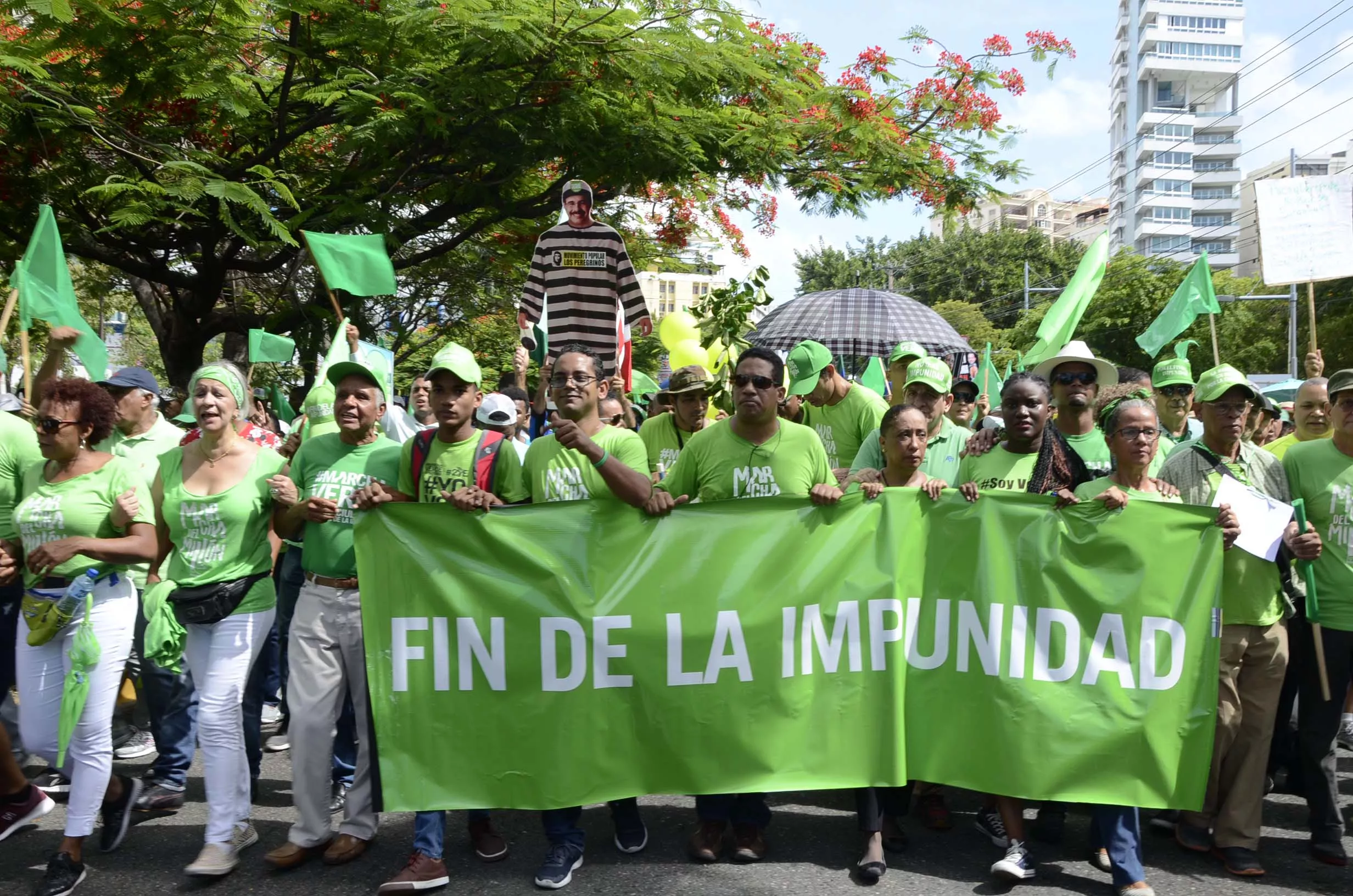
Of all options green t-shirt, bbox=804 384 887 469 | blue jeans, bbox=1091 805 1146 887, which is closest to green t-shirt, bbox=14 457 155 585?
green t-shirt, bbox=804 384 887 469

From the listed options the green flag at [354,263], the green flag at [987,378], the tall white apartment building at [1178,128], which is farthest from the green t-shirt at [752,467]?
the tall white apartment building at [1178,128]

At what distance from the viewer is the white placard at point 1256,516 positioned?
4523 mm

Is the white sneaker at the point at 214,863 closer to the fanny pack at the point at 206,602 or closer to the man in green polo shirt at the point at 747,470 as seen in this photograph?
the fanny pack at the point at 206,602

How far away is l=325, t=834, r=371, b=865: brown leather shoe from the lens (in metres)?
4.57

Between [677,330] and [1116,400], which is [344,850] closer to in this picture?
[1116,400]

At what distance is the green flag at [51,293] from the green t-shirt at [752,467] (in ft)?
11.3

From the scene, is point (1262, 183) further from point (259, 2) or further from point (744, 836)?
point (259, 2)

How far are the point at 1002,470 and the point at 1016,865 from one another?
1.63 meters

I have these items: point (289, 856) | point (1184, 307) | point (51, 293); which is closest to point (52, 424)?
point (289, 856)

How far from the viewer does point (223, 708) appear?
449cm

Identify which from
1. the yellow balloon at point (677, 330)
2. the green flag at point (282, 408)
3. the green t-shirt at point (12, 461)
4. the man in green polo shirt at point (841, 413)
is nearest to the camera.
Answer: the green t-shirt at point (12, 461)

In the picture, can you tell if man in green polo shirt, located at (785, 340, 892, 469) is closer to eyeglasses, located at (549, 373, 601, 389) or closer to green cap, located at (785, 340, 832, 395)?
green cap, located at (785, 340, 832, 395)

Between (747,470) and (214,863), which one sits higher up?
(747,470)

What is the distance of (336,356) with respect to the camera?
6.73m
